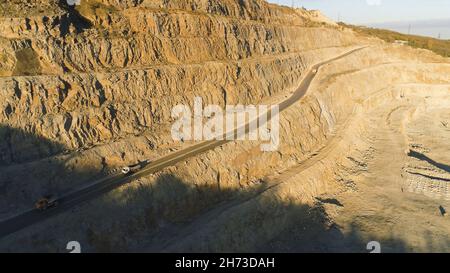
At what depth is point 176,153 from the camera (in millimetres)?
40625

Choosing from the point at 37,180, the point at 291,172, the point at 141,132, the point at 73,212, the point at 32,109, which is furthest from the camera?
the point at 291,172

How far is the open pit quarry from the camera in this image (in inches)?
1244

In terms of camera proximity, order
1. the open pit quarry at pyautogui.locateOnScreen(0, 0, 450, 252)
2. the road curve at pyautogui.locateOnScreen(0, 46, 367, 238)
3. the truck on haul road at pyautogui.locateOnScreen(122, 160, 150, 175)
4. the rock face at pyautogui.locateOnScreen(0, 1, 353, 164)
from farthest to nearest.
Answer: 1. the rock face at pyautogui.locateOnScreen(0, 1, 353, 164)
2. the truck on haul road at pyautogui.locateOnScreen(122, 160, 150, 175)
3. the open pit quarry at pyautogui.locateOnScreen(0, 0, 450, 252)
4. the road curve at pyautogui.locateOnScreen(0, 46, 367, 238)

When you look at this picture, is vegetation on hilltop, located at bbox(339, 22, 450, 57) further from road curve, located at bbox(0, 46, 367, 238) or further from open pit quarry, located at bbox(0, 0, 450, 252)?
road curve, located at bbox(0, 46, 367, 238)

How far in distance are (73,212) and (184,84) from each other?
2485cm

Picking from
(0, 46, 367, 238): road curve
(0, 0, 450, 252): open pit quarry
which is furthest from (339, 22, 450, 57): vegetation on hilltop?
(0, 46, 367, 238): road curve

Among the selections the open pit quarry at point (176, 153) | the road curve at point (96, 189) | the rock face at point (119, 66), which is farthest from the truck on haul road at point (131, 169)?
the rock face at point (119, 66)

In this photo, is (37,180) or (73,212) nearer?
(73,212)

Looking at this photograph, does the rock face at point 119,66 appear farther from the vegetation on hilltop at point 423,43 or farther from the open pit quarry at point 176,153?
the vegetation on hilltop at point 423,43

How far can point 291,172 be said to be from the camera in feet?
145

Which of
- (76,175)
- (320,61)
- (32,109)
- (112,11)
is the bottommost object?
(76,175)

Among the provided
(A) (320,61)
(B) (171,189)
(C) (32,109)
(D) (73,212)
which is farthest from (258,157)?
(A) (320,61)

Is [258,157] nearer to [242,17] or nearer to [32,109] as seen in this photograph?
[32,109]

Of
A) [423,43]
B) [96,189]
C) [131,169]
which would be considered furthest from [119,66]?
[423,43]
